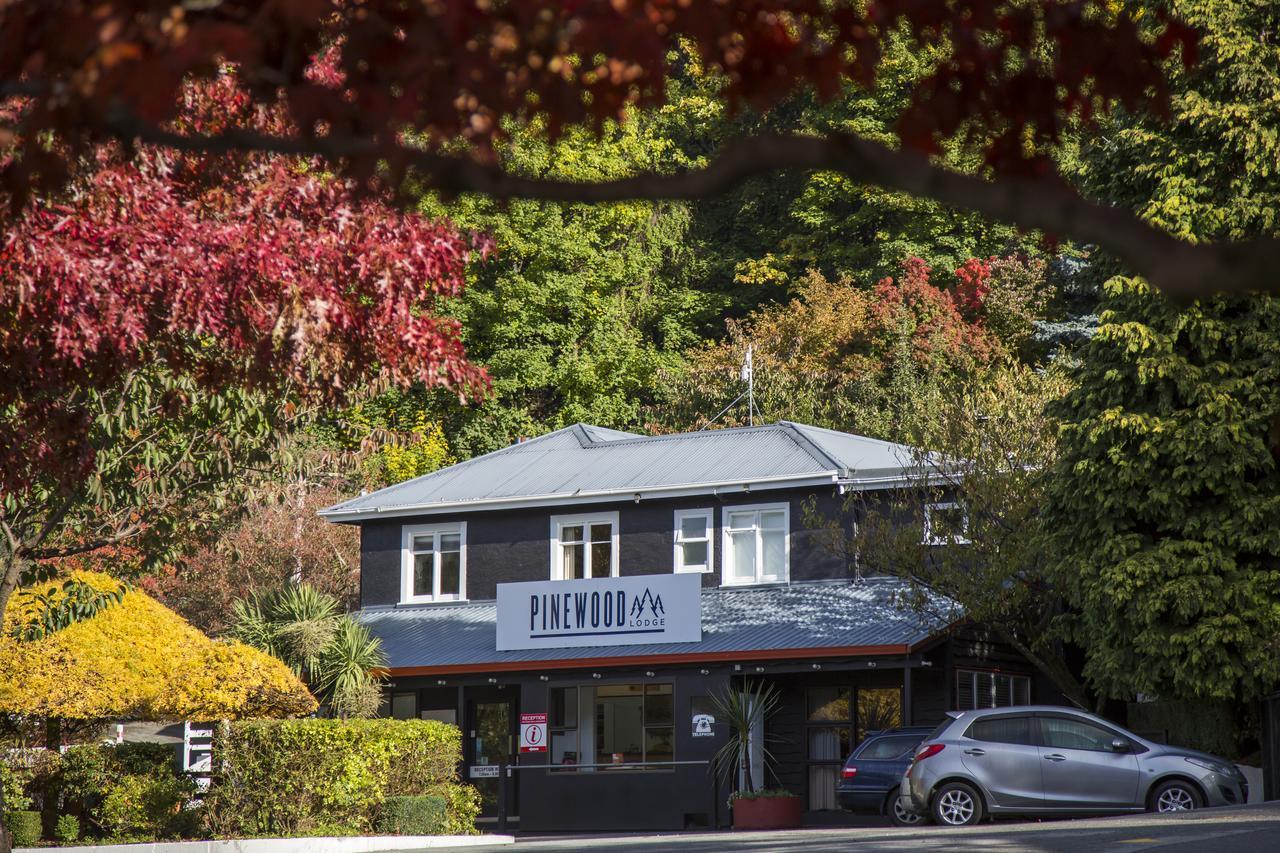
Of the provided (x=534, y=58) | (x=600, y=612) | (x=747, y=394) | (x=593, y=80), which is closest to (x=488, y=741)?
(x=600, y=612)

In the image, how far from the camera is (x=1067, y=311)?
113 feet

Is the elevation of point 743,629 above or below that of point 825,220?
below

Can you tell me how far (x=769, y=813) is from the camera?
26.3 meters

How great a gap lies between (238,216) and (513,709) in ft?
79.9

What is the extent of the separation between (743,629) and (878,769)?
221 inches

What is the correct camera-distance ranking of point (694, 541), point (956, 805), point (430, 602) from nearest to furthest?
point (956, 805) → point (694, 541) → point (430, 602)

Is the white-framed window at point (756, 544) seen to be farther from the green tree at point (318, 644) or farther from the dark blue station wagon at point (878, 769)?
the green tree at point (318, 644)

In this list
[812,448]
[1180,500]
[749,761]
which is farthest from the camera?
[812,448]

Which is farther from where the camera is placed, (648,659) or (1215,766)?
(648,659)

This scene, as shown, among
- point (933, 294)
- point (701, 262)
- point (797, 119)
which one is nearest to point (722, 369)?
point (933, 294)

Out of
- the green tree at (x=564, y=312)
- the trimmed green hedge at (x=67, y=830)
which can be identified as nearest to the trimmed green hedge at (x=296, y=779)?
the trimmed green hedge at (x=67, y=830)

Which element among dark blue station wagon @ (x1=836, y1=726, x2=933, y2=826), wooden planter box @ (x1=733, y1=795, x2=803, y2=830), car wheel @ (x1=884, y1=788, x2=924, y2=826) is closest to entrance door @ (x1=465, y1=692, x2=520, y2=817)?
wooden planter box @ (x1=733, y1=795, x2=803, y2=830)

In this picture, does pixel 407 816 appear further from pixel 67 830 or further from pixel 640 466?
pixel 640 466

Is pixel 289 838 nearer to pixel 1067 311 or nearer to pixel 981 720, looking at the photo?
pixel 981 720
